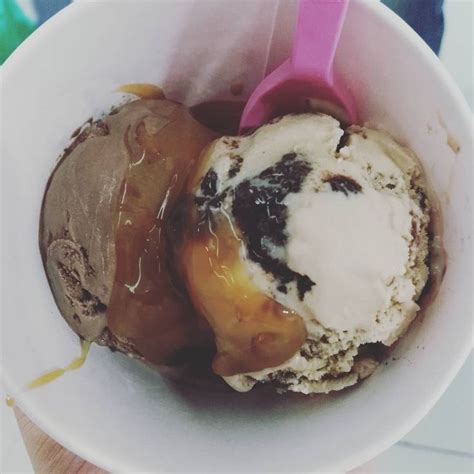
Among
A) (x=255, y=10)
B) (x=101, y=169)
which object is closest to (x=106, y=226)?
(x=101, y=169)

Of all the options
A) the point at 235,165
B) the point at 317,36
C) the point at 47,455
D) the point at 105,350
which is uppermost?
the point at 317,36

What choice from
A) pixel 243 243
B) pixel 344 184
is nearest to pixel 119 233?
pixel 243 243

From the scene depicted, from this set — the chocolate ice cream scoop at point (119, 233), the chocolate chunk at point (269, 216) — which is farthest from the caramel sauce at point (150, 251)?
the chocolate chunk at point (269, 216)

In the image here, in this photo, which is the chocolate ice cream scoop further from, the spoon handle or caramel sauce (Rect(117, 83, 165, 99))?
the spoon handle

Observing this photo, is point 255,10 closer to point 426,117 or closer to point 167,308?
point 426,117

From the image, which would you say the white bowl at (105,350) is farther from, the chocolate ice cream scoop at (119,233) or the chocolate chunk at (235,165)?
the chocolate chunk at (235,165)

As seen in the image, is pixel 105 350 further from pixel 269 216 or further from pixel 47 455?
pixel 269 216

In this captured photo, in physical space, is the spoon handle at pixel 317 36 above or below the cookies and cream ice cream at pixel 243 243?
above
